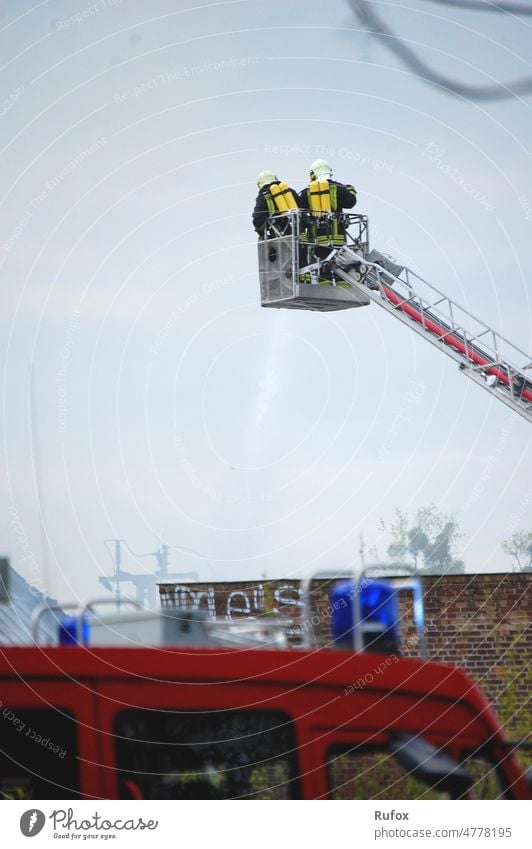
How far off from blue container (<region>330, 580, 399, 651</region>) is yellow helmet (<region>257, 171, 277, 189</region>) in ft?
21.9

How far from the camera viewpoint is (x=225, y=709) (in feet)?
19.5

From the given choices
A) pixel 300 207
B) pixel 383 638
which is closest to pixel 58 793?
pixel 383 638

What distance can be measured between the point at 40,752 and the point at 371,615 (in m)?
1.74

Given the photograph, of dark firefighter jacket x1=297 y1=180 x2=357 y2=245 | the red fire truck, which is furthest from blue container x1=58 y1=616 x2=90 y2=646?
dark firefighter jacket x1=297 y1=180 x2=357 y2=245

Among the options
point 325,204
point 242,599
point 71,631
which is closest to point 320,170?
point 325,204

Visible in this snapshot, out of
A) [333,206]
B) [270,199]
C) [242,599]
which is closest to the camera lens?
[270,199]

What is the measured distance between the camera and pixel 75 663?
18.5 ft

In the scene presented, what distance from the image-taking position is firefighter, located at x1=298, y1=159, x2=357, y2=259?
12.5 m

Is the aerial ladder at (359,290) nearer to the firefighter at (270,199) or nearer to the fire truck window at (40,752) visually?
the firefighter at (270,199)

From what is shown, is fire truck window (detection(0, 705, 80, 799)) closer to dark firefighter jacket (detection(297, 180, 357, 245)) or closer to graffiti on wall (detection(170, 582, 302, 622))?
dark firefighter jacket (detection(297, 180, 357, 245))

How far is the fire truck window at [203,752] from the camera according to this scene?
19.4 feet

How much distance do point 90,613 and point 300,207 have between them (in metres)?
7.33

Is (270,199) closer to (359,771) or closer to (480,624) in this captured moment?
(480,624)
